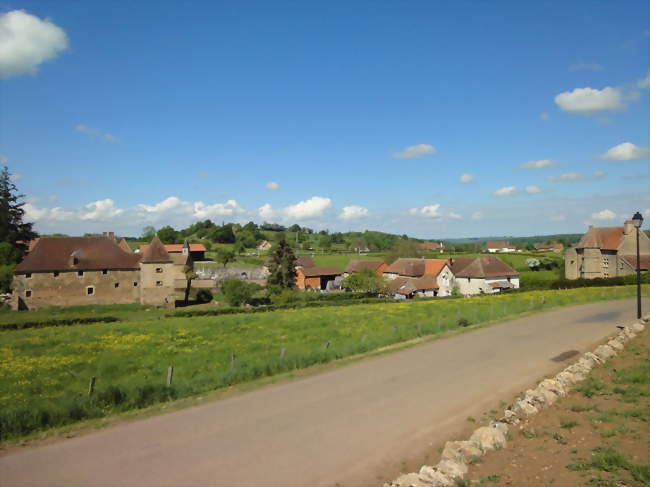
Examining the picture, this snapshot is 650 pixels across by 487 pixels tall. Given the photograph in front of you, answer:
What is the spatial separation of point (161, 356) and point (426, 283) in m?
49.9

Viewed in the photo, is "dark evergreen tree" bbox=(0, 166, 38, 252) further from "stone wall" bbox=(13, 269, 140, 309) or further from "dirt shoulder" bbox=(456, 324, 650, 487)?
"dirt shoulder" bbox=(456, 324, 650, 487)

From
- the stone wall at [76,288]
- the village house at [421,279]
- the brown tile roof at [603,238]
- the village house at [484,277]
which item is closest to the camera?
the stone wall at [76,288]

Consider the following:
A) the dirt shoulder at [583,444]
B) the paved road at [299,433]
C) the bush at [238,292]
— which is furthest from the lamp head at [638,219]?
the bush at [238,292]

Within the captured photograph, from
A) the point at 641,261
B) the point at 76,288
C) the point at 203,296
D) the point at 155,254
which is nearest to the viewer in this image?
the point at 76,288

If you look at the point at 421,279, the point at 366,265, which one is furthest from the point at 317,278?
the point at 421,279

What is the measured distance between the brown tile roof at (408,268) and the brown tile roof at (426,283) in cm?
244

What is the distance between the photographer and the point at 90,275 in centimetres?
5134

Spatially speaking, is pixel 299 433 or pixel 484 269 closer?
pixel 299 433

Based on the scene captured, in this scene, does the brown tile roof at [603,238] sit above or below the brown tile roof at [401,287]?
above

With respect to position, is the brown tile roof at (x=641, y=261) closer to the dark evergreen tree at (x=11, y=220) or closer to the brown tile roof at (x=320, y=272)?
the brown tile roof at (x=320, y=272)

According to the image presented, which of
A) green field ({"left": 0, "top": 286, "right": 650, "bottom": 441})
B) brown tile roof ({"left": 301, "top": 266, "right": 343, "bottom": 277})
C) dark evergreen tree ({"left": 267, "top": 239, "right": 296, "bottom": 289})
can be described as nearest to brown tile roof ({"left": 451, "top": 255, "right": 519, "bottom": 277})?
brown tile roof ({"left": 301, "top": 266, "right": 343, "bottom": 277})

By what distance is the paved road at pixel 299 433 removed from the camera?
8078mm

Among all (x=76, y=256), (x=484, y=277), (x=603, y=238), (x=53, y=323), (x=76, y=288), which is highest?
(x=603, y=238)

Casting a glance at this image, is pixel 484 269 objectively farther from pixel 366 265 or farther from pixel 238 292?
pixel 238 292
